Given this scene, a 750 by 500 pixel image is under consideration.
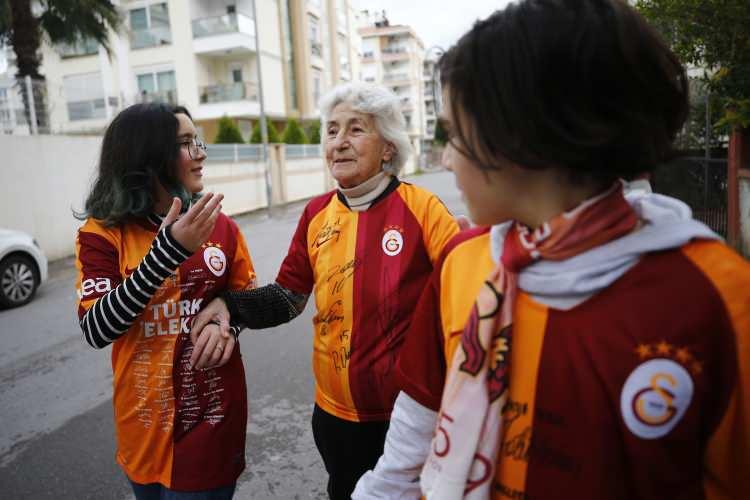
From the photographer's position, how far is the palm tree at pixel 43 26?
37.0 ft

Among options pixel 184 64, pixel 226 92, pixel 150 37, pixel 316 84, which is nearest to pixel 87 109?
pixel 150 37

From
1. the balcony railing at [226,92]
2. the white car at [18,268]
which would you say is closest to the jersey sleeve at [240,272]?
the white car at [18,268]

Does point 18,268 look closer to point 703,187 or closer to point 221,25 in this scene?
point 703,187

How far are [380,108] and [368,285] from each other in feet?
2.35

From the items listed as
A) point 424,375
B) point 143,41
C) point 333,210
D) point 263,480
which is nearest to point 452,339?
point 424,375

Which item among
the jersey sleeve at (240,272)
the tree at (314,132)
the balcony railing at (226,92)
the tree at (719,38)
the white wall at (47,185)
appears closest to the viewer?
the jersey sleeve at (240,272)

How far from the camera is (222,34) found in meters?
24.8

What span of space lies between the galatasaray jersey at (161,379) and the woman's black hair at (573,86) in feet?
4.24

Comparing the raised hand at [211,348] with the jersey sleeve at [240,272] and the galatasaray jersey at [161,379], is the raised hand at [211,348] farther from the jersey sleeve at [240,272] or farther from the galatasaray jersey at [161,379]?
the jersey sleeve at [240,272]

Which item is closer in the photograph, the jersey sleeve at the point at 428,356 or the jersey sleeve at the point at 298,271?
the jersey sleeve at the point at 428,356

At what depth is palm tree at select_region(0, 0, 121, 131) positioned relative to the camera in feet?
37.0

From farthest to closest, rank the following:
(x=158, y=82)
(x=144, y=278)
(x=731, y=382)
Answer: (x=158, y=82) → (x=144, y=278) → (x=731, y=382)

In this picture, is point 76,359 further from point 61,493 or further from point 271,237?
point 271,237

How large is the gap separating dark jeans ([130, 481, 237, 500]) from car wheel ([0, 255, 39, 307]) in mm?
6541
